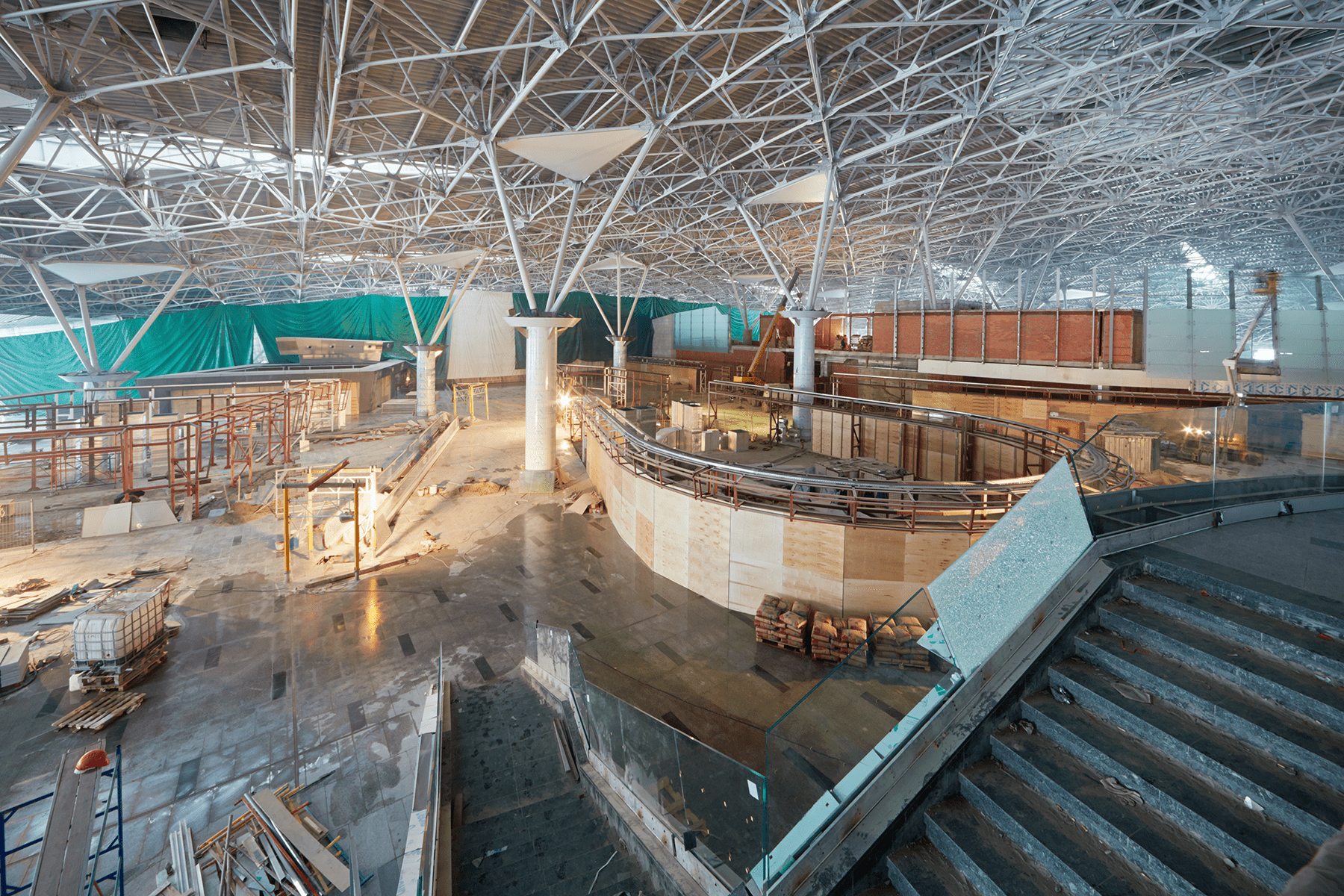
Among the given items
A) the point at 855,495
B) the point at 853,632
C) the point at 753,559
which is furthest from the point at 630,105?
the point at 853,632

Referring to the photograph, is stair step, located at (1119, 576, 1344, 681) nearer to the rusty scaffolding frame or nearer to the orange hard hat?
the orange hard hat

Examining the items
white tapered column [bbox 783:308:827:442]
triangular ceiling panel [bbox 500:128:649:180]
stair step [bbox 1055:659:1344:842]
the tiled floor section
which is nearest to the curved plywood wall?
the tiled floor section

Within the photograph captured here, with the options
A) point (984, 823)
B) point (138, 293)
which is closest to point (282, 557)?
point (984, 823)

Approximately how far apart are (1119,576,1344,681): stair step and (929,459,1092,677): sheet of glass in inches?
20.3

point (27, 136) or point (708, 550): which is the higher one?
point (27, 136)

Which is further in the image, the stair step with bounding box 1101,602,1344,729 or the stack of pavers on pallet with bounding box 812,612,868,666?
the stack of pavers on pallet with bounding box 812,612,868,666

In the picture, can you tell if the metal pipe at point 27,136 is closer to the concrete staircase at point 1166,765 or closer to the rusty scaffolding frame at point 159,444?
the rusty scaffolding frame at point 159,444

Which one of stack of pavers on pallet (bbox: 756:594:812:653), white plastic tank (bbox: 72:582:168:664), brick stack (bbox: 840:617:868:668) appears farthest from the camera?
stack of pavers on pallet (bbox: 756:594:812:653)

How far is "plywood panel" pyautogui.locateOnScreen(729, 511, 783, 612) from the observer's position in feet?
39.9

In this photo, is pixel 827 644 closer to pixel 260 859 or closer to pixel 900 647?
pixel 900 647

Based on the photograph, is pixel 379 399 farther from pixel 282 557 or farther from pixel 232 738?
pixel 232 738

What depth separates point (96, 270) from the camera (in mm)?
29047

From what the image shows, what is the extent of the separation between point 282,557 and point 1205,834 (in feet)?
59.5

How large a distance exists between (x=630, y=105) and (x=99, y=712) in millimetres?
19054
